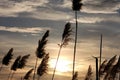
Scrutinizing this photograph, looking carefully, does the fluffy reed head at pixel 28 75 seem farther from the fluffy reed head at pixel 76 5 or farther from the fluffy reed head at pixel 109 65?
the fluffy reed head at pixel 76 5

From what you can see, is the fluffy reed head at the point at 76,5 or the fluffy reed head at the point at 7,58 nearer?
the fluffy reed head at the point at 76,5

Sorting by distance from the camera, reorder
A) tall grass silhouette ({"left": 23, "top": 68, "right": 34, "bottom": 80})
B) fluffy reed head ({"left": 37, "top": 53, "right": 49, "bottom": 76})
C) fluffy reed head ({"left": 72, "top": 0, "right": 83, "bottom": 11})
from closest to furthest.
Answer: fluffy reed head ({"left": 72, "top": 0, "right": 83, "bottom": 11}) < fluffy reed head ({"left": 37, "top": 53, "right": 49, "bottom": 76}) < tall grass silhouette ({"left": 23, "top": 68, "right": 34, "bottom": 80})

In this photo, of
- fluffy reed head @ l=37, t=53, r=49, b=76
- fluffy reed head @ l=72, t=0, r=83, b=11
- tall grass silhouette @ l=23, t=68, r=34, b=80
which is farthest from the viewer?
tall grass silhouette @ l=23, t=68, r=34, b=80

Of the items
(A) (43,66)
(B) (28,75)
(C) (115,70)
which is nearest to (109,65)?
(C) (115,70)

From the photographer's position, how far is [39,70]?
29516 millimetres

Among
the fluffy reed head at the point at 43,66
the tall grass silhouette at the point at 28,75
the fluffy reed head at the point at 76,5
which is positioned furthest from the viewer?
the tall grass silhouette at the point at 28,75

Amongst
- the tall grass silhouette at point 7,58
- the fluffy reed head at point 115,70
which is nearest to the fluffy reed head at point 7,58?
the tall grass silhouette at point 7,58

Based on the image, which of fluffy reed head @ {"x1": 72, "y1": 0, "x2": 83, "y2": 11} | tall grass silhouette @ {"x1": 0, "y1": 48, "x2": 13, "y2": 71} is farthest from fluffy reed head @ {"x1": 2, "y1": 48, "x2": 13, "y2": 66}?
fluffy reed head @ {"x1": 72, "y1": 0, "x2": 83, "y2": 11}

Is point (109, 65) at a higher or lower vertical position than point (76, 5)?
lower

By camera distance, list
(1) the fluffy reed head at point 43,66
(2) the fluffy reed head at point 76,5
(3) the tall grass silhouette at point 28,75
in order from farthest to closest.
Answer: (3) the tall grass silhouette at point 28,75 → (1) the fluffy reed head at point 43,66 → (2) the fluffy reed head at point 76,5

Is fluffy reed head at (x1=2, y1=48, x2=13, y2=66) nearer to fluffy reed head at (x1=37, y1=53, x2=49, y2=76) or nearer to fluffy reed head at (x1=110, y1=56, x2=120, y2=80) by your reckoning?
fluffy reed head at (x1=37, y1=53, x2=49, y2=76)

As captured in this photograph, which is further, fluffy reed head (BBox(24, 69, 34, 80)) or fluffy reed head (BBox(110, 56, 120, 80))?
fluffy reed head (BBox(24, 69, 34, 80))

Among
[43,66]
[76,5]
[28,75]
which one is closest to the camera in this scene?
[76,5]

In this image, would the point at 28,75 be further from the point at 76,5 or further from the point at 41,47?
the point at 76,5
